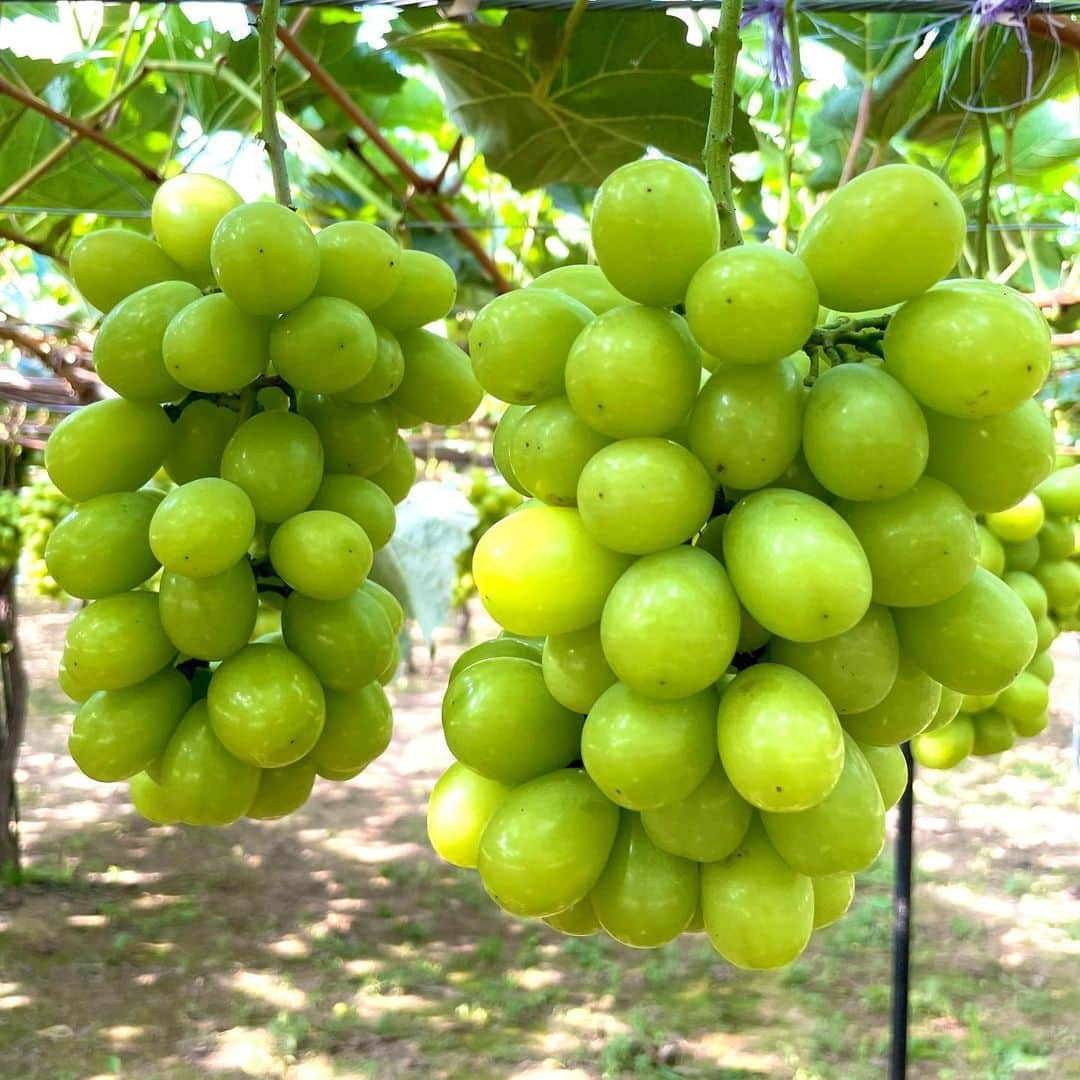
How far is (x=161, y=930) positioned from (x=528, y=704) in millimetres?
3525

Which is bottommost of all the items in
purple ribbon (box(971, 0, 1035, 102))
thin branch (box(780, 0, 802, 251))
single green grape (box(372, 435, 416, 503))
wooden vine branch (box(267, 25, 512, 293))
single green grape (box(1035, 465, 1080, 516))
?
single green grape (box(372, 435, 416, 503))

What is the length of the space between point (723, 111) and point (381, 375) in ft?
1.04

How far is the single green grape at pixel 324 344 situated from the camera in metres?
0.71

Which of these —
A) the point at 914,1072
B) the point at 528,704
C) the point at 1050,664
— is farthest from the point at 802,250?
the point at 914,1072

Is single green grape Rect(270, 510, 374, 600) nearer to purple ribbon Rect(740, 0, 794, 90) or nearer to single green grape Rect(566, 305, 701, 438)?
single green grape Rect(566, 305, 701, 438)

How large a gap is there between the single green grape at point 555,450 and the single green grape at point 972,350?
16 centimetres

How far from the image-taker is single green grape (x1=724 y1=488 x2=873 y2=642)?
0.50 metres

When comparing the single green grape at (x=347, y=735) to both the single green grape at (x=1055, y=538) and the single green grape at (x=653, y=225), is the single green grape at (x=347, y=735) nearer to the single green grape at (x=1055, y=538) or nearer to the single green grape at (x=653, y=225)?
the single green grape at (x=653, y=225)

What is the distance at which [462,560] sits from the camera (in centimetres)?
268

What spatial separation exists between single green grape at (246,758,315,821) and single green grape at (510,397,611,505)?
32 cm

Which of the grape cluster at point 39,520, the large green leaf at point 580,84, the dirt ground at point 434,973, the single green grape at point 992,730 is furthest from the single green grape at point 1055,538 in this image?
the grape cluster at point 39,520

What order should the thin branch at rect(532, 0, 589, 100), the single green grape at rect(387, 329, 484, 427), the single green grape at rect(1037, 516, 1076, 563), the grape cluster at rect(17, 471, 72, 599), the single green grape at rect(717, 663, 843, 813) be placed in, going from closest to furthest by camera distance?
the single green grape at rect(717, 663, 843, 813), the single green grape at rect(387, 329, 484, 427), the thin branch at rect(532, 0, 589, 100), the single green grape at rect(1037, 516, 1076, 563), the grape cluster at rect(17, 471, 72, 599)

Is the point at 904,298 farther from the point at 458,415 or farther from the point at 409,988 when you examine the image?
the point at 409,988

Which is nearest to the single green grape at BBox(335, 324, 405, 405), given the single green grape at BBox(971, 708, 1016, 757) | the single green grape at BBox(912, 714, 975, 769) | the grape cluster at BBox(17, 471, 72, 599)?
the single green grape at BBox(912, 714, 975, 769)
